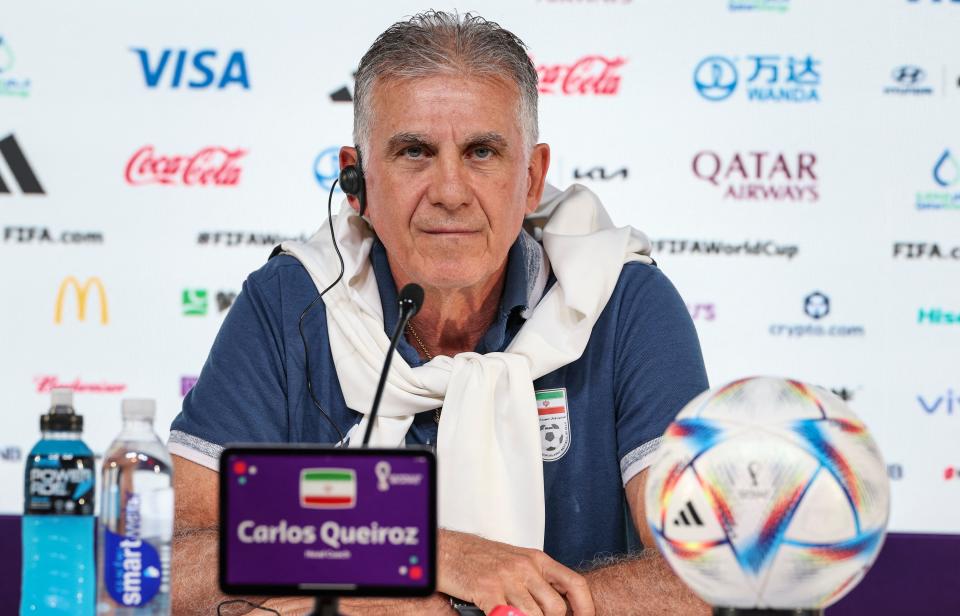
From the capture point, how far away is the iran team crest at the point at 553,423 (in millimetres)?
1837

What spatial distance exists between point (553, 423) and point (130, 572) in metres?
0.81

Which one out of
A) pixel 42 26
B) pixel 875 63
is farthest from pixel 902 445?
pixel 42 26

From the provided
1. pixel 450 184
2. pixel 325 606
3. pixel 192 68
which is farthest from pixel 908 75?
pixel 325 606

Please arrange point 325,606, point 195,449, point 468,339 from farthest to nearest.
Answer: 1. point 468,339
2. point 195,449
3. point 325,606

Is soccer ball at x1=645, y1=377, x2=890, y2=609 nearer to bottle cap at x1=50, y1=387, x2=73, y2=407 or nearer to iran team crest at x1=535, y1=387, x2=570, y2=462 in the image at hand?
bottle cap at x1=50, y1=387, x2=73, y2=407

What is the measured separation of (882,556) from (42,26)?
286 centimetres

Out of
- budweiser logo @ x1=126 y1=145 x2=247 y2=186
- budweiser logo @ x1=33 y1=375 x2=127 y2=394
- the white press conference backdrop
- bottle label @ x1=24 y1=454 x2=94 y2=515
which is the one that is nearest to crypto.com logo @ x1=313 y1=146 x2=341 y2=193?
the white press conference backdrop

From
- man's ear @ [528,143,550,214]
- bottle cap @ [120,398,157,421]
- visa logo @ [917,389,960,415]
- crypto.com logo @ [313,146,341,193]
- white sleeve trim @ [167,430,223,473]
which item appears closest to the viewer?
bottle cap @ [120,398,157,421]

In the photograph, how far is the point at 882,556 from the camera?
3.04 m

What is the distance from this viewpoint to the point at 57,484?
1.29m

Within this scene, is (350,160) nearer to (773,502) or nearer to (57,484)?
(57,484)

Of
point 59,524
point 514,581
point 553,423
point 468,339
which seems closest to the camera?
point 59,524

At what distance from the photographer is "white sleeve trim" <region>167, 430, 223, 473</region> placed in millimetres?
1729

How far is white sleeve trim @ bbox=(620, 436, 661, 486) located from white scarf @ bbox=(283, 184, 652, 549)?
0.13 m
